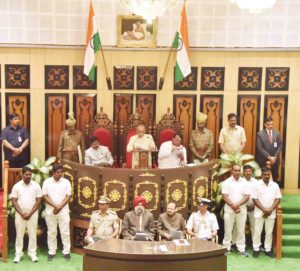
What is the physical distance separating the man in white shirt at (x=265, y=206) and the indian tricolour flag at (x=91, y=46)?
12.0ft

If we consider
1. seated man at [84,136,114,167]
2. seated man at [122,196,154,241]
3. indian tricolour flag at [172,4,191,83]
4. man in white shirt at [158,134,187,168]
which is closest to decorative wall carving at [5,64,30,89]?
seated man at [84,136,114,167]

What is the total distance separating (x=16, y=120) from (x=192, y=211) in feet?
11.8

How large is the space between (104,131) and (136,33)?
1.99 metres

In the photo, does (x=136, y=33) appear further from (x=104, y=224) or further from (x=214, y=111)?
(x=104, y=224)

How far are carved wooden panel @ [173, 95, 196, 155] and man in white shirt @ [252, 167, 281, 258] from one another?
233 cm

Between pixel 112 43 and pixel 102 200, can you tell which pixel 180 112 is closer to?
pixel 112 43

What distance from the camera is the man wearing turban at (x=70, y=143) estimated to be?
11664mm

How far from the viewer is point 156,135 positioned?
12.3m

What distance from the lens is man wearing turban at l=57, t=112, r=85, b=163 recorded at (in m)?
11.7

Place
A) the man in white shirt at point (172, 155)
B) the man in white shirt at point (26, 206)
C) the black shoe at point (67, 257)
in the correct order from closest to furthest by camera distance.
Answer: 1. the man in white shirt at point (26, 206)
2. the black shoe at point (67, 257)
3. the man in white shirt at point (172, 155)

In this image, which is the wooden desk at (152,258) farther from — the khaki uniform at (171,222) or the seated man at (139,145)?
the seated man at (139,145)

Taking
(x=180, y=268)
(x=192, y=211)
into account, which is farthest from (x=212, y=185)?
(x=180, y=268)

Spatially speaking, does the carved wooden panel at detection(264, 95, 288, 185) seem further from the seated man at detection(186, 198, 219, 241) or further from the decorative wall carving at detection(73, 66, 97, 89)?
the decorative wall carving at detection(73, 66, 97, 89)

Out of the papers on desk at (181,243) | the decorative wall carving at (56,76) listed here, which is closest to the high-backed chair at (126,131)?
the decorative wall carving at (56,76)
